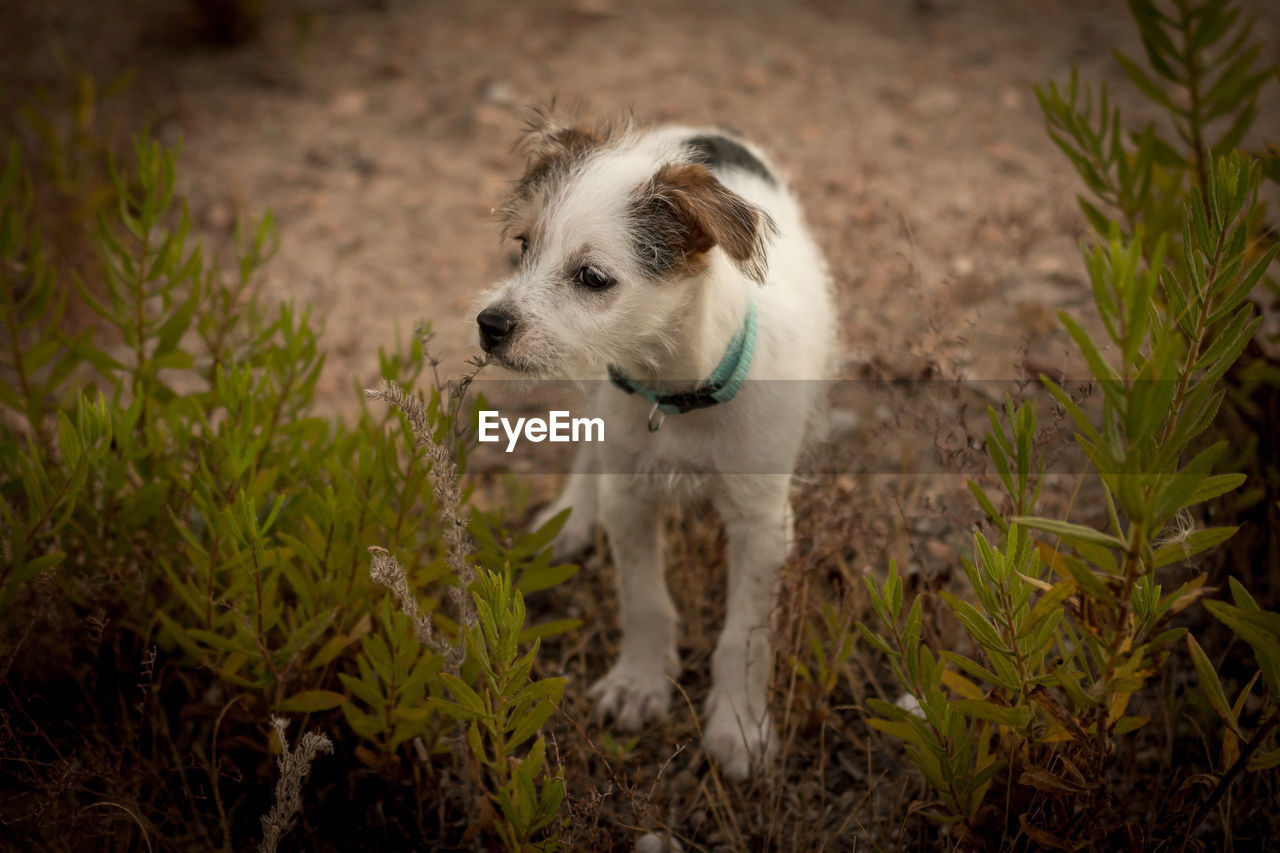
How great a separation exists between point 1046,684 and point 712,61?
553 cm

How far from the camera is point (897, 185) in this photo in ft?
17.4

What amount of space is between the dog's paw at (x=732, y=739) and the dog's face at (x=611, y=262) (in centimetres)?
112

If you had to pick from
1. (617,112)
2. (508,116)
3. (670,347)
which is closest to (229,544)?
(670,347)

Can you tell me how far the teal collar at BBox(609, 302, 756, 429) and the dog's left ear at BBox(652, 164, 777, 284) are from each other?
0.22 metres

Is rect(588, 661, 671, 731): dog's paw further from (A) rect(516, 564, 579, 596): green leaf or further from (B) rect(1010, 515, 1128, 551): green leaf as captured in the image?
(B) rect(1010, 515, 1128, 551): green leaf

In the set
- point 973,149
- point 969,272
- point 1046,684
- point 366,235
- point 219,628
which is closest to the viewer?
point 1046,684

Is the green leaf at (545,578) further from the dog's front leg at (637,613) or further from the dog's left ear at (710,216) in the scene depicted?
the dog's left ear at (710,216)

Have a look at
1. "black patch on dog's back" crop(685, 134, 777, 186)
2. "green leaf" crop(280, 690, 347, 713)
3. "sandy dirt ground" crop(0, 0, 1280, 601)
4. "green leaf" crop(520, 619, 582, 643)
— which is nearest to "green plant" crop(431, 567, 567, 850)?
"green leaf" crop(520, 619, 582, 643)

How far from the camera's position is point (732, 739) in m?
2.79

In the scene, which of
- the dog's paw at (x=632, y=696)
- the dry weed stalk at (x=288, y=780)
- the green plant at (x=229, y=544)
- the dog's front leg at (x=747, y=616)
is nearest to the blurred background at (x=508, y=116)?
the green plant at (x=229, y=544)

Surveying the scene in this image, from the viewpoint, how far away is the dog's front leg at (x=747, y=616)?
2.68m

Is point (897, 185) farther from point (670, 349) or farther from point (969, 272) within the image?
point (670, 349)

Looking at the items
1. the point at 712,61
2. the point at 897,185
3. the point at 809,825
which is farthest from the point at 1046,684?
the point at 712,61

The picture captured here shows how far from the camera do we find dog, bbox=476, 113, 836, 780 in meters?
2.34
